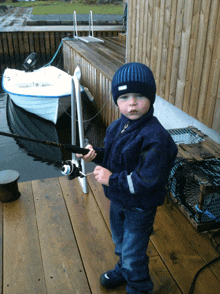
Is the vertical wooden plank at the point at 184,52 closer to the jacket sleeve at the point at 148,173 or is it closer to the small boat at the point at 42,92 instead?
the jacket sleeve at the point at 148,173

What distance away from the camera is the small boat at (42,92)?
6.75 metres

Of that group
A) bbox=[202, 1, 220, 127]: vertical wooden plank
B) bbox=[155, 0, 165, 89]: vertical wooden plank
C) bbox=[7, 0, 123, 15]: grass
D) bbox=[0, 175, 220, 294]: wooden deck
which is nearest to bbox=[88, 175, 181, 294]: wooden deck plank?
bbox=[0, 175, 220, 294]: wooden deck

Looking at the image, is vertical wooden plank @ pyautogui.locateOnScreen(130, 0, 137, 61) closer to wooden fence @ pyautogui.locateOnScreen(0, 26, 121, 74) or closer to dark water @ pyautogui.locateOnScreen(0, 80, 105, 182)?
dark water @ pyautogui.locateOnScreen(0, 80, 105, 182)

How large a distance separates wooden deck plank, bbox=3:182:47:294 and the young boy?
0.78m

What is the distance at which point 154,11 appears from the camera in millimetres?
3807

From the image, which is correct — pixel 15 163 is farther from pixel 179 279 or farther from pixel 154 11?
pixel 179 279

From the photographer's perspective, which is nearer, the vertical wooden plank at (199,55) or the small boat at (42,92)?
the vertical wooden plank at (199,55)

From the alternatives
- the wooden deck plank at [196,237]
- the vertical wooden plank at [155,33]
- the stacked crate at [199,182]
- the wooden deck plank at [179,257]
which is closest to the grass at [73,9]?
the vertical wooden plank at [155,33]

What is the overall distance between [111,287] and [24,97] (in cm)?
589

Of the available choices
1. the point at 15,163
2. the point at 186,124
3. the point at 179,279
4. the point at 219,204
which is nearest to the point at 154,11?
the point at 186,124

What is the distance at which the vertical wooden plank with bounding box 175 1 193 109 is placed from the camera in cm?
303

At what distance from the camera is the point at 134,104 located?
4.80 ft

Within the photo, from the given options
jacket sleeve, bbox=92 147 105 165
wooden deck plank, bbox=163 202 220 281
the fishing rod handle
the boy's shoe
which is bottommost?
wooden deck plank, bbox=163 202 220 281

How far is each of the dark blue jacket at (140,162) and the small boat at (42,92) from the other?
17.6ft
